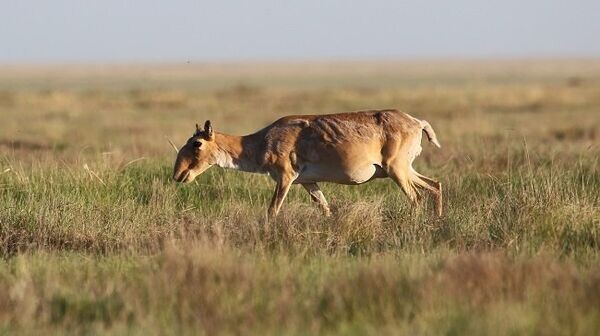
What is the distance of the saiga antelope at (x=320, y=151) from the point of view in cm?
Answer: 1193

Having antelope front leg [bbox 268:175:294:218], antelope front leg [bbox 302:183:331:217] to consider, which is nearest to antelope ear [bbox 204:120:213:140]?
antelope front leg [bbox 268:175:294:218]

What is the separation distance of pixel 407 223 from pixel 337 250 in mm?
1215

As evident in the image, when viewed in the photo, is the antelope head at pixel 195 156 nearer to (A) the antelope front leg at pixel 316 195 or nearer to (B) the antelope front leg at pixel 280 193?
(B) the antelope front leg at pixel 280 193

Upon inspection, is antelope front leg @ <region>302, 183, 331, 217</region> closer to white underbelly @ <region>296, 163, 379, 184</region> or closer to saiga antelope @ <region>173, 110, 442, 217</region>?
saiga antelope @ <region>173, 110, 442, 217</region>

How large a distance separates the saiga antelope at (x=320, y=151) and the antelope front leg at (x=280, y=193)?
11 mm

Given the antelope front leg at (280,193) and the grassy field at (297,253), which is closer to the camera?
the grassy field at (297,253)

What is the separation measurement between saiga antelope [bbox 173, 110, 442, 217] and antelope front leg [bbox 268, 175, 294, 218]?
11 millimetres

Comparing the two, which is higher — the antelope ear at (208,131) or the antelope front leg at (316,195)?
the antelope ear at (208,131)

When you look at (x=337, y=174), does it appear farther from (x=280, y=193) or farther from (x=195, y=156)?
(x=195, y=156)

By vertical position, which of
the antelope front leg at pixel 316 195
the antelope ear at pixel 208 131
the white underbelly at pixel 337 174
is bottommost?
the antelope front leg at pixel 316 195

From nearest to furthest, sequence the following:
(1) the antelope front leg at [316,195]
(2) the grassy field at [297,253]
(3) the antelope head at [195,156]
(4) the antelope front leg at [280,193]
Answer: (2) the grassy field at [297,253], (4) the antelope front leg at [280,193], (1) the antelope front leg at [316,195], (3) the antelope head at [195,156]

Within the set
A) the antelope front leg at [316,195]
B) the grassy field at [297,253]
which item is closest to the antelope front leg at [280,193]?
the grassy field at [297,253]

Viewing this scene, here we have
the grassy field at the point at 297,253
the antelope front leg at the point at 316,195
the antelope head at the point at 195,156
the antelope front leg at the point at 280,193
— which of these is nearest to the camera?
the grassy field at the point at 297,253

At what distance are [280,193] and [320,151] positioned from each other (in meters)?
0.70
